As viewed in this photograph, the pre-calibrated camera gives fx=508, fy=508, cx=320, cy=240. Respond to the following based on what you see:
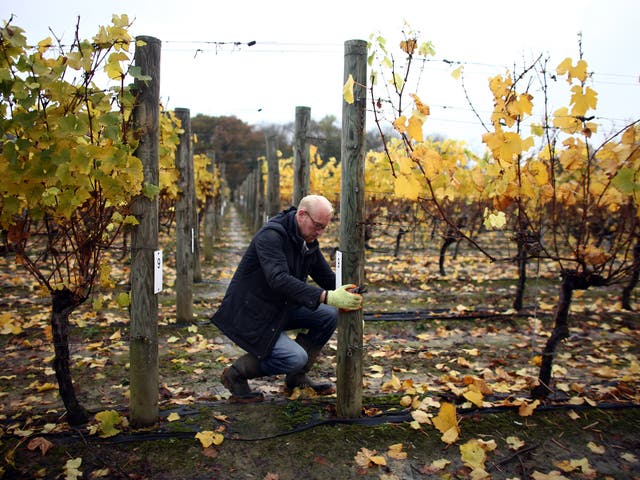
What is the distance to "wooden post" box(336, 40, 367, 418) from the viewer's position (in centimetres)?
311

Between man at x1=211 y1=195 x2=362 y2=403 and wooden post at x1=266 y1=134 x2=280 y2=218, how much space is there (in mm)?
4116

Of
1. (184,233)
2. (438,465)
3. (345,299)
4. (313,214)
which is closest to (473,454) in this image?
(438,465)

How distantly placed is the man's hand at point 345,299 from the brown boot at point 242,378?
0.86m

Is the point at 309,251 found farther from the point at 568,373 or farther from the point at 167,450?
the point at 568,373

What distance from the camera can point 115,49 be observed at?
110 inches

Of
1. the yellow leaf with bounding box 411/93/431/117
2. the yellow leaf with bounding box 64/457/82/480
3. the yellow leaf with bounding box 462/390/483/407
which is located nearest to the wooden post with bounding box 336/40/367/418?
the yellow leaf with bounding box 411/93/431/117

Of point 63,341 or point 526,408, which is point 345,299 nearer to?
point 526,408

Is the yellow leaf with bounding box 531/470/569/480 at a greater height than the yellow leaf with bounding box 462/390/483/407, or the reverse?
the yellow leaf with bounding box 462/390/483/407

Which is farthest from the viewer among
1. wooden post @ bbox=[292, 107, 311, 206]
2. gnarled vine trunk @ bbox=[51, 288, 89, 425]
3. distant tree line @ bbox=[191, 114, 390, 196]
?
distant tree line @ bbox=[191, 114, 390, 196]

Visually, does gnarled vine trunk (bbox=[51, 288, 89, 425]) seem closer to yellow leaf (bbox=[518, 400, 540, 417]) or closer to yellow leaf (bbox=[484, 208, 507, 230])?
yellow leaf (bbox=[484, 208, 507, 230])

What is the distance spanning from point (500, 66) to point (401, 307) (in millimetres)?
4195

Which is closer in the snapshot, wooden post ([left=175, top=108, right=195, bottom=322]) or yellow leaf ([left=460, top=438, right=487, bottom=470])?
yellow leaf ([left=460, top=438, right=487, bottom=470])

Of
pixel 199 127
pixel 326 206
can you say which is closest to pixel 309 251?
pixel 326 206

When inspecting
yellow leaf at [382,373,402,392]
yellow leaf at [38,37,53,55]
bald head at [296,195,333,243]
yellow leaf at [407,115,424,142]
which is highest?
yellow leaf at [38,37,53,55]
